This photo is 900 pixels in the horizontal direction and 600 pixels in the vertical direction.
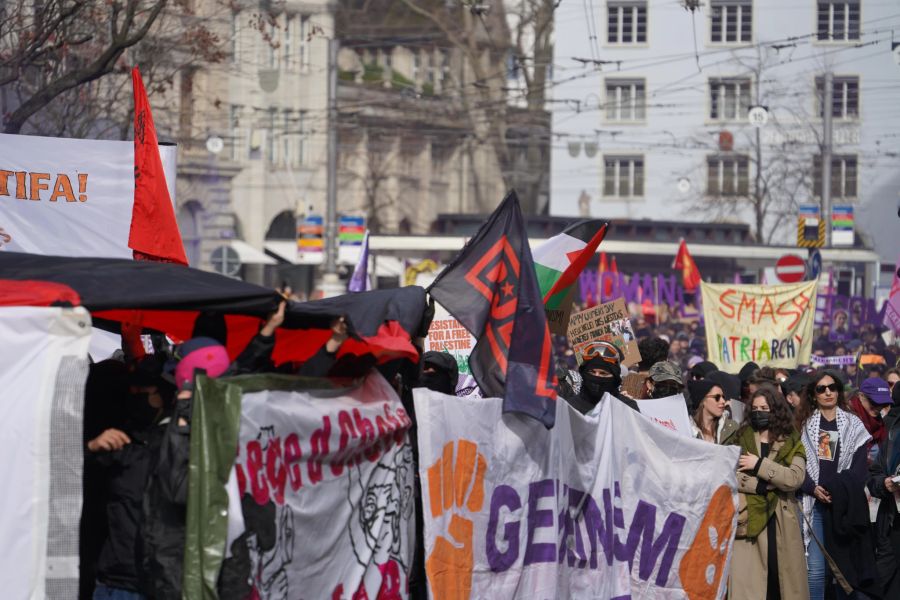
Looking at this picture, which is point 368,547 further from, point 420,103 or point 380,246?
point 420,103

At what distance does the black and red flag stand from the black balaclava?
860 millimetres

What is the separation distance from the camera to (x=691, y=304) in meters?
36.5

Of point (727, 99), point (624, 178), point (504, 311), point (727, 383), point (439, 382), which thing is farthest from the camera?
point (624, 178)

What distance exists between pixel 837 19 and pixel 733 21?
4.39m

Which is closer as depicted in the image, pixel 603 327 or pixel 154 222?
pixel 154 222

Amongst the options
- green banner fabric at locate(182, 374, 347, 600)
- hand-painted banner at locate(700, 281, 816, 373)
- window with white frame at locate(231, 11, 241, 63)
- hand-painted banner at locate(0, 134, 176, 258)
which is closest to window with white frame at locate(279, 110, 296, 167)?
window with white frame at locate(231, 11, 241, 63)

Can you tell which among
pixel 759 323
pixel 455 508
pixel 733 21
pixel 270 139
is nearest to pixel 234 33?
pixel 759 323

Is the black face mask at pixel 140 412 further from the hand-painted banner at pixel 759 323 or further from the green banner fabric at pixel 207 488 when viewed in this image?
the hand-painted banner at pixel 759 323

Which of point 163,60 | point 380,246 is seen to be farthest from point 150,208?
point 380,246

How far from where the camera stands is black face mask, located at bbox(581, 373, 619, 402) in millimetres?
8680

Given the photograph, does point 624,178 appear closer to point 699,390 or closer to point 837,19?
point 837,19

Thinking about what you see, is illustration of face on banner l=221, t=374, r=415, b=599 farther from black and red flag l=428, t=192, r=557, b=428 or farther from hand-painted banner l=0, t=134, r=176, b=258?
hand-painted banner l=0, t=134, r=176, b=258

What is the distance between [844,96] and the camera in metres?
55.7

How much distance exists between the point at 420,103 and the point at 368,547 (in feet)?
206
